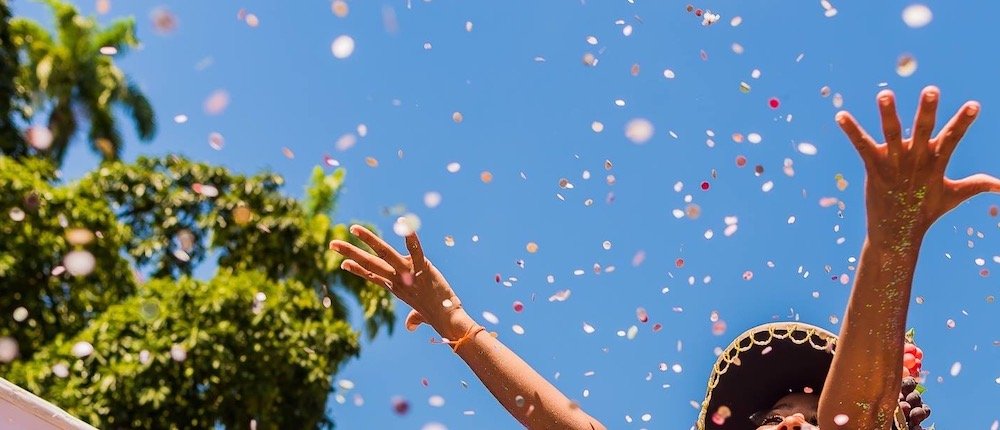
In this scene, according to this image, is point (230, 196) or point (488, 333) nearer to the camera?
point (488, 333)

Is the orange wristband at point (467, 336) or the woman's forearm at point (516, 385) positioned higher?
the orange wristband at point (467, 336)

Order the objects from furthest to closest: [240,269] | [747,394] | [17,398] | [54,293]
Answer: [240,269] < [54,293] < [747,394] < [17,398]

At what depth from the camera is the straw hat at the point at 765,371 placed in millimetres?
3582

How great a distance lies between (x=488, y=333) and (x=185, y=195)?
15.6m

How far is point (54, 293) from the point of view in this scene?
572 inches

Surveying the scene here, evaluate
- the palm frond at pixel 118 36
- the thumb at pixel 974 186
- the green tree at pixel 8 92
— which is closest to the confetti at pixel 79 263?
the green tree at pixel 8 92

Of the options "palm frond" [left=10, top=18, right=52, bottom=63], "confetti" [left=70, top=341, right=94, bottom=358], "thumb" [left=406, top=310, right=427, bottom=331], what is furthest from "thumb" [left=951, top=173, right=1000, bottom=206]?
"palm frond" [left=10, top=18, right=52, bottom=63]

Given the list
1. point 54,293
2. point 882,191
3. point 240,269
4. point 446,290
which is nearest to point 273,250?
point 240,269

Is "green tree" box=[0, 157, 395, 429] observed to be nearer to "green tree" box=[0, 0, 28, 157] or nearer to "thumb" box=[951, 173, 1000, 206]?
"green tree" box=[0, 0, 28, 157]

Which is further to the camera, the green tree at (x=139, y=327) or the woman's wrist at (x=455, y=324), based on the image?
the green tree at (x=139, y=327)

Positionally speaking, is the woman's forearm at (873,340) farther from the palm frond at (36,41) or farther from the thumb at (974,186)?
the palm frond at (36,41)

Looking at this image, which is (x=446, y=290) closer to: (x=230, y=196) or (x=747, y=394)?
(x=747, y=394)

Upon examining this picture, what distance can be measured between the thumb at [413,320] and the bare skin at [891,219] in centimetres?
159

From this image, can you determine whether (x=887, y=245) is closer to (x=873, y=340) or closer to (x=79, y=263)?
(x=873, y=340)
